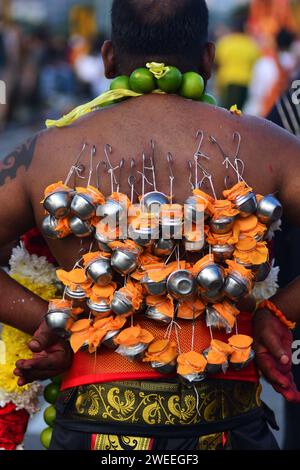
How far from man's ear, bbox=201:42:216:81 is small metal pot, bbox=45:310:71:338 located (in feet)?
2.71

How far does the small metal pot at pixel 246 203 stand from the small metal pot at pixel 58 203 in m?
0.45

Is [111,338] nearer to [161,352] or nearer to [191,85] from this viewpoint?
[161,352]

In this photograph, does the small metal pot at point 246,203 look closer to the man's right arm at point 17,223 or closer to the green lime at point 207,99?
the green lime at point 207,99

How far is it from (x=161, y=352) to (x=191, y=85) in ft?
2.47

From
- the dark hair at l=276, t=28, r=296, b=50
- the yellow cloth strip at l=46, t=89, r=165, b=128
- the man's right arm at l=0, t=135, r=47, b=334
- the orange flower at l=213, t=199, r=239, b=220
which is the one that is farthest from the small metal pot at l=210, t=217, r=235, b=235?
the dark hair at l=276, t=28, r=296, b=50

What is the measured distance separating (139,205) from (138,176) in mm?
91

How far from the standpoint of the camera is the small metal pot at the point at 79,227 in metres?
2.79

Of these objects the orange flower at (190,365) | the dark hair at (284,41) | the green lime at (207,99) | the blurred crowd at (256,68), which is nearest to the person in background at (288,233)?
the green lime at (207,99)

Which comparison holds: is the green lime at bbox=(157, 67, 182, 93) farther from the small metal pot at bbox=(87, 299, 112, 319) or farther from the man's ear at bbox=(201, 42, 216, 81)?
the small metal pot at bbox=(87, 299, 112, 319)

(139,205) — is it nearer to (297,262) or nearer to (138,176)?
(138,176)

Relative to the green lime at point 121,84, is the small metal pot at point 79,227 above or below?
below

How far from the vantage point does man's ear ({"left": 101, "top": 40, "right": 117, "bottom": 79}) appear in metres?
3.04

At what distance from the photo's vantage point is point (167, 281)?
2.75 meters

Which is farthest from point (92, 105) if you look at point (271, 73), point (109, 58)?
point (271, 73)
